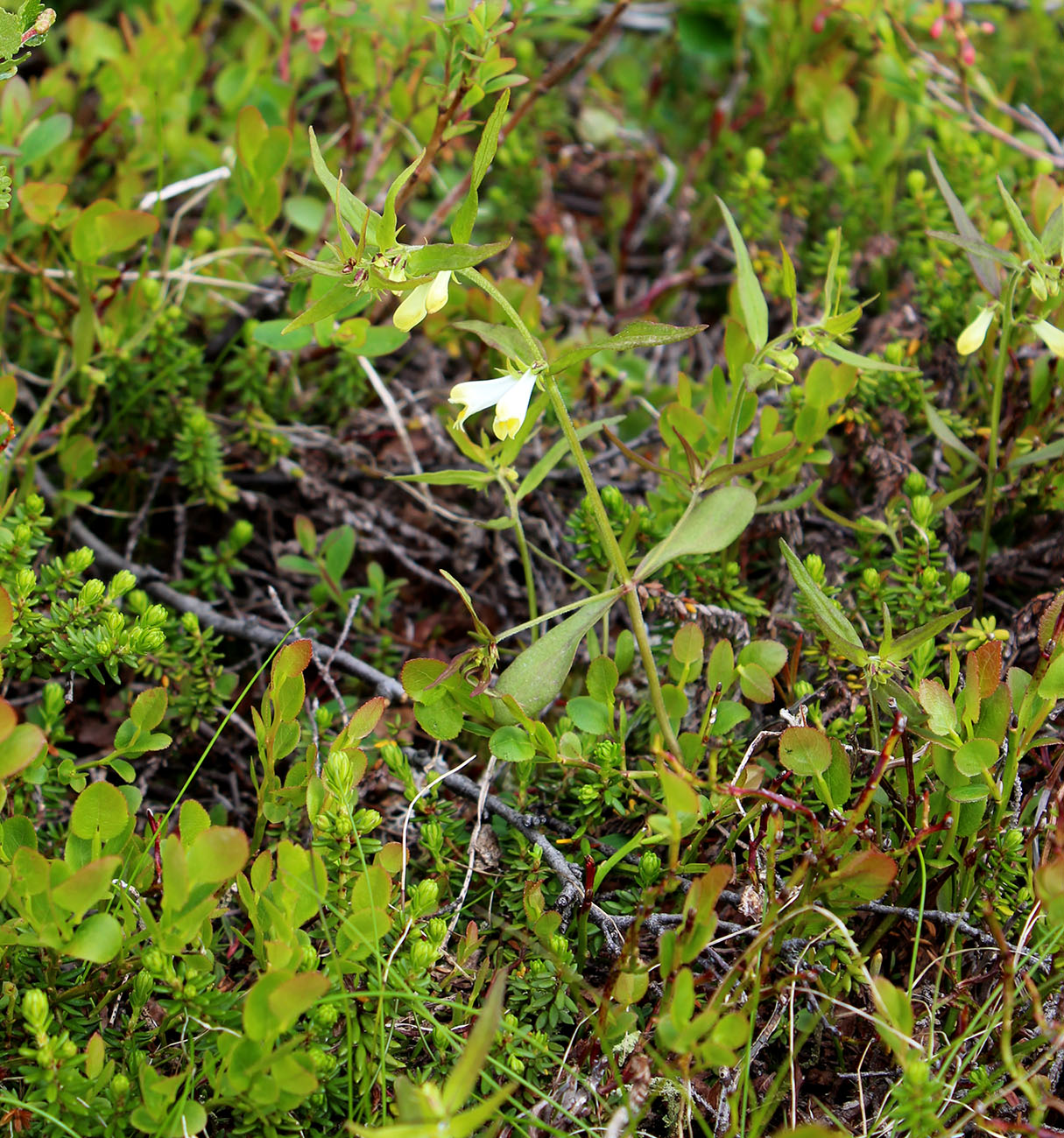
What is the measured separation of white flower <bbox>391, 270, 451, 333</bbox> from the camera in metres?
1.40

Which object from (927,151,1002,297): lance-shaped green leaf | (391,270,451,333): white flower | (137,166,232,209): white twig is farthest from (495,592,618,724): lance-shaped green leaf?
(137,166,232,209): white twig

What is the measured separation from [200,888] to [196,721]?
0.56 m

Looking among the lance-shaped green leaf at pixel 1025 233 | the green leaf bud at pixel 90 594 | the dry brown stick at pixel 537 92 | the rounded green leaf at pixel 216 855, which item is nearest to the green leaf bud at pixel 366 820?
the rounded green leaf at pixel 216 855

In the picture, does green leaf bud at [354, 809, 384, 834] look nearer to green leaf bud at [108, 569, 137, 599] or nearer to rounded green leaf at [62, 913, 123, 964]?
rounded green leaf at [62, 913, 123, 964]

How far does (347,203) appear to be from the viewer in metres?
1.44

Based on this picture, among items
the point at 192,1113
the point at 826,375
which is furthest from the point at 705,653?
the point at 192,1113

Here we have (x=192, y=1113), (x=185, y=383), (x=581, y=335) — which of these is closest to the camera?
(x=192, y=1113)

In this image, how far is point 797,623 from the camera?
6.07ft

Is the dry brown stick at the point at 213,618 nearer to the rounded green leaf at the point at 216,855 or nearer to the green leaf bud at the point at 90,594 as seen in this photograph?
the green leaf bud at the point at 90,594

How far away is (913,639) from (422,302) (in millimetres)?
866

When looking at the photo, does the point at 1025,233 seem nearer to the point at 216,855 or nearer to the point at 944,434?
the point at 944,434

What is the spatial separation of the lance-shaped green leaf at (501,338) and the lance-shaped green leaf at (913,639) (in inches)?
27.4

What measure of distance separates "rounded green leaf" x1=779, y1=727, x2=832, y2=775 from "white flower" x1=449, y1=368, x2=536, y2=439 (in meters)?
0.59

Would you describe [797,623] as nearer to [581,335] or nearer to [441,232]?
[581,335]
